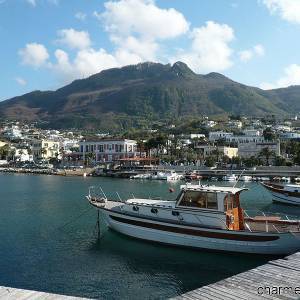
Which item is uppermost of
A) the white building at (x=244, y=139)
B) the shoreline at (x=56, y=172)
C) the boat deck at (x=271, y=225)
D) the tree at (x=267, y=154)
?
the white building at (x=244, y=139)

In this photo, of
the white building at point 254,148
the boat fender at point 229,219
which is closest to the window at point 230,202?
the boat fender at point 229,219

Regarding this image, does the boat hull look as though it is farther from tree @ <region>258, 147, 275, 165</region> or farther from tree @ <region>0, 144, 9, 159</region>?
tree @ <region>0, 144, 9, 159</region>

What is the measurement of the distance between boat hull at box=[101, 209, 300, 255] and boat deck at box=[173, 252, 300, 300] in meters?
7.22

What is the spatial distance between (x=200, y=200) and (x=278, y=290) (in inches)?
481

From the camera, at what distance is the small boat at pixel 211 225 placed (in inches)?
967

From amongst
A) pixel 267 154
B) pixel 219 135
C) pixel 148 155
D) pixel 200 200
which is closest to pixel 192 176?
pixel 267 154

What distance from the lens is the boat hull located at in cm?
2430

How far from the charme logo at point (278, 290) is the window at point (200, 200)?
445 inches

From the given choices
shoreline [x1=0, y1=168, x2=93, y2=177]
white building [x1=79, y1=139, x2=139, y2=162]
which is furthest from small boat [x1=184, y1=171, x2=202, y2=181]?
white building [x1=79, y1=139, x2=139, y2=162]

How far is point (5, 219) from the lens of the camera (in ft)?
127

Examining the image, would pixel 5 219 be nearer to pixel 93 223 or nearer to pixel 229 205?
pixel 93 223

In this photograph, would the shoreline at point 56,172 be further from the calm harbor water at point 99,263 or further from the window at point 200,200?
the window at point 200,200

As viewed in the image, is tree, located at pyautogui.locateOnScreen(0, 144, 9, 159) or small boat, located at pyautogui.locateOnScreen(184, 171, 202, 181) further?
tree, located at pyautogui.locateOnScreen(0, 144, 9, 159)

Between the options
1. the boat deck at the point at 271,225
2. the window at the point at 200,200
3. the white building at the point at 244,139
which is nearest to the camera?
the window at the point at 200,200
